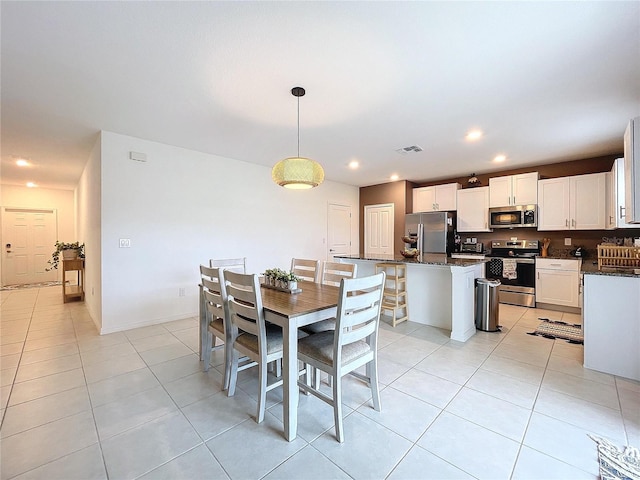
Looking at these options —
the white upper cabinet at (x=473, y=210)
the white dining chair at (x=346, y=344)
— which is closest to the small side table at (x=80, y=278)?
the white dining chair at (x=346, y=344)

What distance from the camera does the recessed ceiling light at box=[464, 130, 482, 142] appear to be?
134 inches

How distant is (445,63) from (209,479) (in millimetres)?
3042

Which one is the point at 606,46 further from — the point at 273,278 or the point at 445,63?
the point at 273,278

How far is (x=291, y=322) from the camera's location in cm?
165

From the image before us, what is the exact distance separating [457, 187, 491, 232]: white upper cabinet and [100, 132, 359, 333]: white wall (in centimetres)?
361

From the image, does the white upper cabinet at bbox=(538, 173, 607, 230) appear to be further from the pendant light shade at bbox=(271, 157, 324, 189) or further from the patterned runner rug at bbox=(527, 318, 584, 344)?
the pendant light shade at bbox=(271, 157, 324, 189)

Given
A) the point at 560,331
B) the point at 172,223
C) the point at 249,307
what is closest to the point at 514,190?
the point at 560,331

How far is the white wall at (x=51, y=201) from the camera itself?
22.0 feet

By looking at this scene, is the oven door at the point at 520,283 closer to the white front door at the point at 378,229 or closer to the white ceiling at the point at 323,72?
the white ceiling at the point at 323,72

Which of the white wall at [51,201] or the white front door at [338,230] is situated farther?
the white wall at [51,201]

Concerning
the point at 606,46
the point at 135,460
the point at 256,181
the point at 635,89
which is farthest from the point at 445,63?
the point at 256,181

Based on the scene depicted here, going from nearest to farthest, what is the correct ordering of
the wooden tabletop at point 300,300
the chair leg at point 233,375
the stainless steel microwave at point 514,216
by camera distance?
the wooden tabletop at point 300,300, the chair leg at point 233,375, the stainless steel microwave at point 514,216

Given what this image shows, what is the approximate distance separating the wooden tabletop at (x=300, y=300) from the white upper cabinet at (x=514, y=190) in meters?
4.46

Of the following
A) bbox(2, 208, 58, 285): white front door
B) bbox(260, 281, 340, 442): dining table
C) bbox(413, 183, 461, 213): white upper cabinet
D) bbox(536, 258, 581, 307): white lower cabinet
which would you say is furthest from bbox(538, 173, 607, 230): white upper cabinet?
bbox(2, 208, 58, 285): white front door
